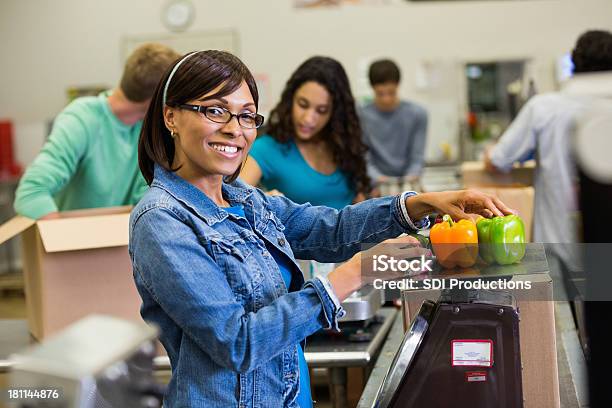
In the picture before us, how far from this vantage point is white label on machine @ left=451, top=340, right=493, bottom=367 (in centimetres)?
139

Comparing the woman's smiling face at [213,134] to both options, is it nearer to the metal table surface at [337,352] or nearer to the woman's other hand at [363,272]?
the woman's other hand at [363,272]

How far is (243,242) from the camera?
1399 mm

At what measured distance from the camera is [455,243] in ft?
4.41

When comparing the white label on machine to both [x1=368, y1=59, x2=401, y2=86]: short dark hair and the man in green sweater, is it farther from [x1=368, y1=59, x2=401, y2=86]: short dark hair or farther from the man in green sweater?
[x1=368, y1=59, x2=401, y2=86]: short dark hair

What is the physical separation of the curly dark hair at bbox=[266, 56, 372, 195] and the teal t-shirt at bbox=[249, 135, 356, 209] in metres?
0.04

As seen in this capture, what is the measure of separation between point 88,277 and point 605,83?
174 cm

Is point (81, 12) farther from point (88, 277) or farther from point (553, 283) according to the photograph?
point (553, 283)

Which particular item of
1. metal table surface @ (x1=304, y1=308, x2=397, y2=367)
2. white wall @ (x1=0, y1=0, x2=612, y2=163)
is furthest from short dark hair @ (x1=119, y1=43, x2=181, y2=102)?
white wall @ (x1=0, y1=0, x2=612, y2=163)

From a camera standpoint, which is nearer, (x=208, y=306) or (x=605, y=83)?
(x=605, y=83)

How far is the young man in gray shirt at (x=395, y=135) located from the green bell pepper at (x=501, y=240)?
413 centimetres

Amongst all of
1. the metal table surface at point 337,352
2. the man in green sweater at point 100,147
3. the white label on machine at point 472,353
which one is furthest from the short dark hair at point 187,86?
the man in green sweater at point 100,147

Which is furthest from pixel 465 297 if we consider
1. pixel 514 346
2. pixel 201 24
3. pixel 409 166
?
pixel 201 24

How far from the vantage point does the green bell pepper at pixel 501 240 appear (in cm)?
134

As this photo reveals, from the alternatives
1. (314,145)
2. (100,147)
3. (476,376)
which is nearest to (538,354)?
(476,376)
